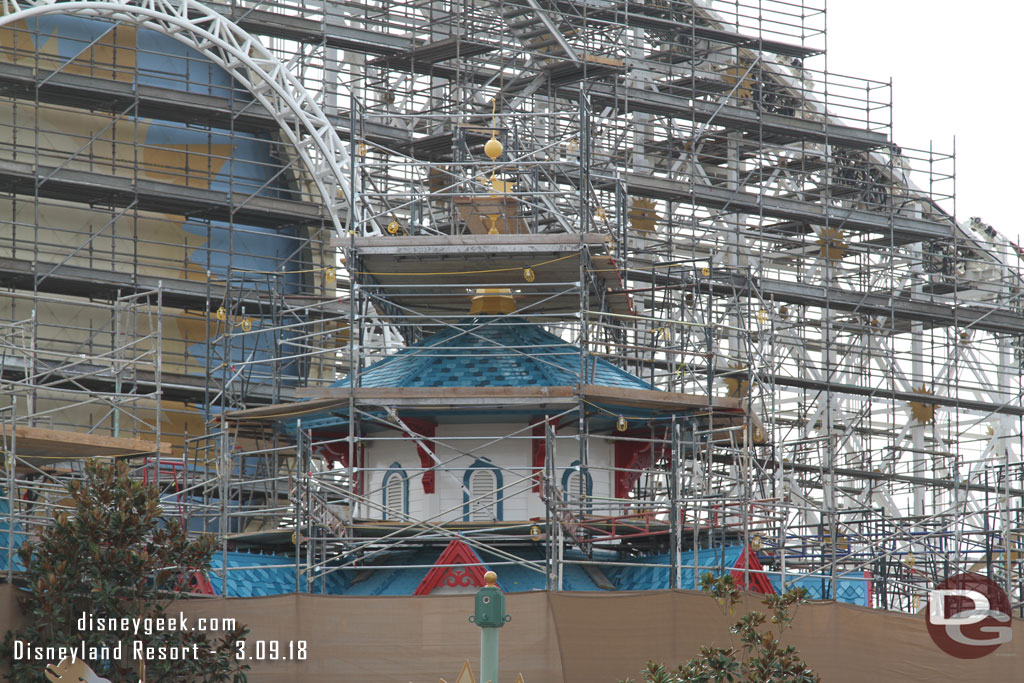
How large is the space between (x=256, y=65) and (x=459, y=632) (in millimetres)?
18955

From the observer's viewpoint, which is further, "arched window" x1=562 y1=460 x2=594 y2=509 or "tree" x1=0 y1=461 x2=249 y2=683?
"arched window" x1=562 y1=460 x2=594 y2=509

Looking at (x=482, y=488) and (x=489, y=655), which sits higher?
(x=482, y=488)

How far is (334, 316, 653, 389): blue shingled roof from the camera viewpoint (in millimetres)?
30344

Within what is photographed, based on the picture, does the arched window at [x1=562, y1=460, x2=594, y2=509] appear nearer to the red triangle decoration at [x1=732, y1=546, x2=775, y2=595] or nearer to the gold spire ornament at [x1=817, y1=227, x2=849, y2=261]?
the red triangle decoration at [x1=732, y1=546, x2=775, y2=595]

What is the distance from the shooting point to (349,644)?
25578 mm

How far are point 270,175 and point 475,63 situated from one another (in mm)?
6098

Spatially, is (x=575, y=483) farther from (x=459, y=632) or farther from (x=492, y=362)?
(x=459, y=632)

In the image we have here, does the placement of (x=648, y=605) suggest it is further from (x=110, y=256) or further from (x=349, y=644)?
(x=110, y=256)

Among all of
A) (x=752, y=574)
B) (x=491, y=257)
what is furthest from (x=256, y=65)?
(x=752, y=574)

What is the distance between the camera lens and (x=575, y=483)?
3014 centimetres

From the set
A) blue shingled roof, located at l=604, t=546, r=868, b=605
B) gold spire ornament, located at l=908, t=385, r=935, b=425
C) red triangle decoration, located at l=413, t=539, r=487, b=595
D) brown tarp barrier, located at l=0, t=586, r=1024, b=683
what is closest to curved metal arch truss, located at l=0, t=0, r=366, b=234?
blue shingled roof, located at l=604, t=546, r=868, b=605

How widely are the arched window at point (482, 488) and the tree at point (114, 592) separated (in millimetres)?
5324

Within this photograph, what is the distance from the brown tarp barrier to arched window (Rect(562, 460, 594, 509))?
373 cm

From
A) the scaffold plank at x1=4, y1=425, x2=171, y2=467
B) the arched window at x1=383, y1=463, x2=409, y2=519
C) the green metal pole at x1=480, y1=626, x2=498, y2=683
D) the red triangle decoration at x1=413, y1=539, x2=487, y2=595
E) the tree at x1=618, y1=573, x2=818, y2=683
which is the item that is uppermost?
the scaffold plank at x1=4, y1=425, x2=171, y2=467
